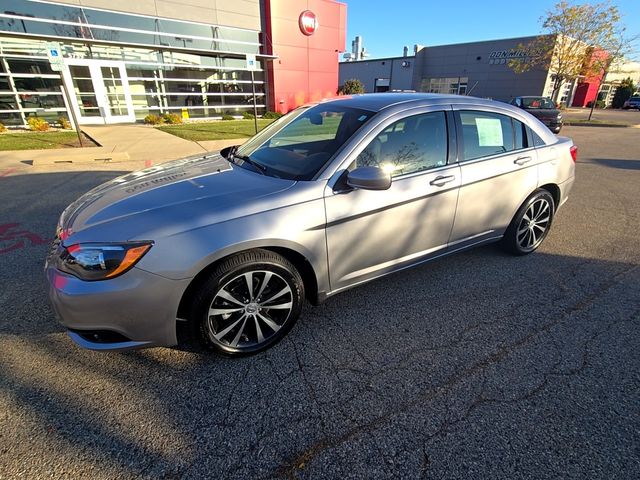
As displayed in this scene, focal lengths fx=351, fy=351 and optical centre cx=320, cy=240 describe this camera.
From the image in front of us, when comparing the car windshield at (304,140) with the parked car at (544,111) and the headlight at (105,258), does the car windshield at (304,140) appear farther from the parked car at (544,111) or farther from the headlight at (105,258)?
the parked car at (544,111)

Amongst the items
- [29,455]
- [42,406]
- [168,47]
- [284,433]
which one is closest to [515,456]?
[284,433]

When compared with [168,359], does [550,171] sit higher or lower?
higher

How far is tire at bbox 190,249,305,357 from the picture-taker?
7.18 feet

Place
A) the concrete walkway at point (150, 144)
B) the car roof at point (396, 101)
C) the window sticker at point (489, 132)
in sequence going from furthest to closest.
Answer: the concrete walkway at point (150, 144) < the window sticker at point (489, 132) < the car roof at point (396, 101)

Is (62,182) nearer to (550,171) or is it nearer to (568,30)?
(550,171)

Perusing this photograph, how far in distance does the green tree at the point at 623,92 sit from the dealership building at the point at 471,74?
295 centimetres

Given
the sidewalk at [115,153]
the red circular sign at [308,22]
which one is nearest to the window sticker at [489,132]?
the sidewalk at [115,153]

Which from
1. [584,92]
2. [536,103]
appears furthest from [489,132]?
[584,92]

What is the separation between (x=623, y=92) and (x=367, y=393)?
6198cm

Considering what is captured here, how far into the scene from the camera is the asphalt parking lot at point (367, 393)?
175 centimetres

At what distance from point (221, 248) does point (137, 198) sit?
0.84m

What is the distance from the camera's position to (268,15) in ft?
65.3

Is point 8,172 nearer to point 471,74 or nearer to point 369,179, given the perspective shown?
point 369,179

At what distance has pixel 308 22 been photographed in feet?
68.6
